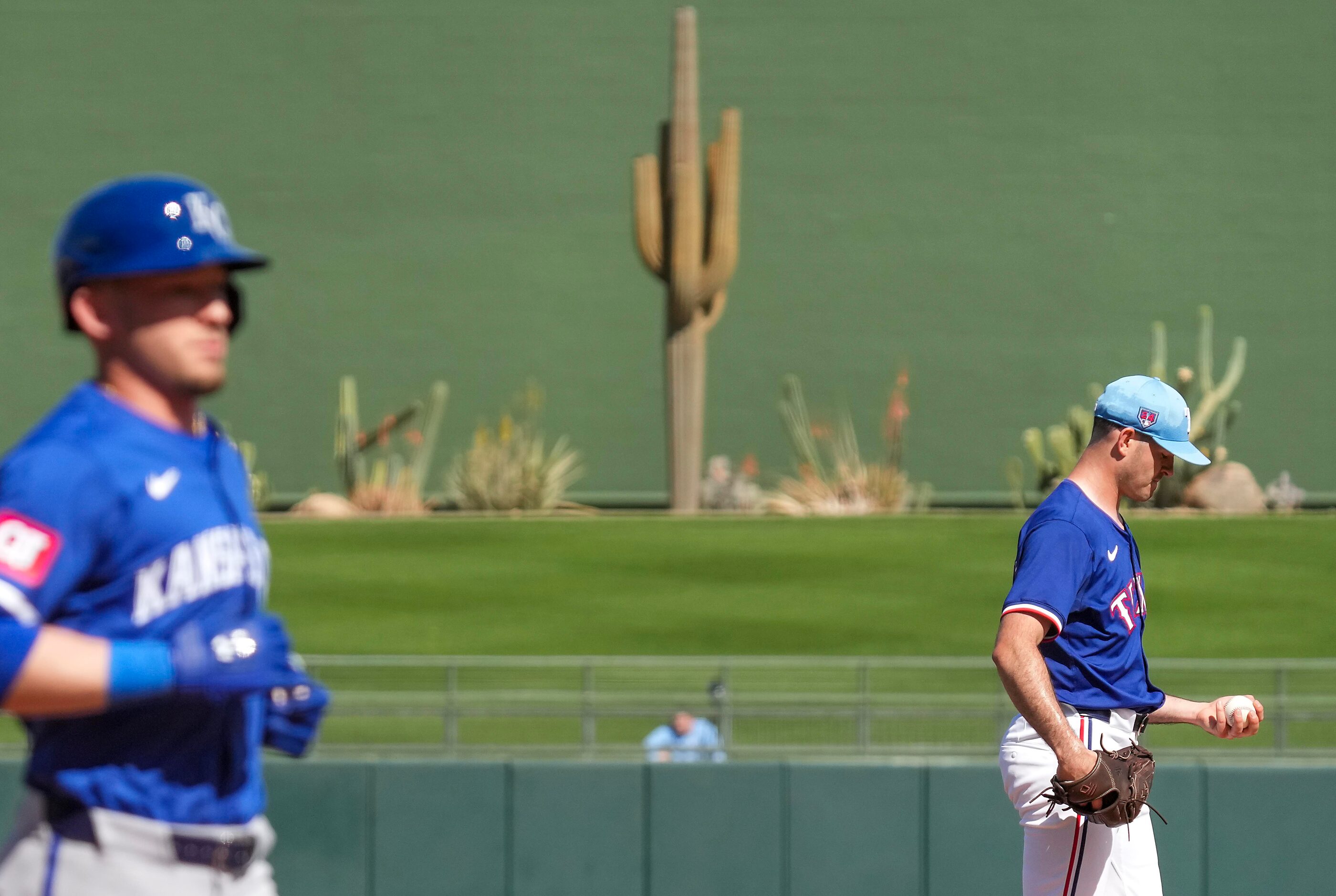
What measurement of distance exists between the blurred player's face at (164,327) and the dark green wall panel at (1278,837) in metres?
6.59

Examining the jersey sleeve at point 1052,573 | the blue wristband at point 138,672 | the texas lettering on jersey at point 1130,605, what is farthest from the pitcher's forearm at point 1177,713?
the blue wristband at point 138,672

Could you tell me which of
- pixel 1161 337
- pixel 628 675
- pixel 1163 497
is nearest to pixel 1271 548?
pixel 1163 497

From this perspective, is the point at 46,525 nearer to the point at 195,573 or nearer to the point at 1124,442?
the point at 195,573

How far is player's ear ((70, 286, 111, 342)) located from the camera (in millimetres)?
2557

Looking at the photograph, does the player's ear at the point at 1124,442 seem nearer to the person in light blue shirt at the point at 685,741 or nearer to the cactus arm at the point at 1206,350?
the person in light blue shirt at the point at 685,741

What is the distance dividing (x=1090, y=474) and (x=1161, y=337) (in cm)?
1243

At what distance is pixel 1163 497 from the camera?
1449 centimetres

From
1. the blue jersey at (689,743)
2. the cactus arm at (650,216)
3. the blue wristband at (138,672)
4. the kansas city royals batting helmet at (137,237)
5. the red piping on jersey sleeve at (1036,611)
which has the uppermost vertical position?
the cactus arm at (650,216)

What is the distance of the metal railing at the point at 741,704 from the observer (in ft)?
28.7

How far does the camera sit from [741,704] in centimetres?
946

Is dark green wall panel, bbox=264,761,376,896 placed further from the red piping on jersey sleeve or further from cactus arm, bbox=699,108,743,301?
cactus arm, bbox=699,108,743,301

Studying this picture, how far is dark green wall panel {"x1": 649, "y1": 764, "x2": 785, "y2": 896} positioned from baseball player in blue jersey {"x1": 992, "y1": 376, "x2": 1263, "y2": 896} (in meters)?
3.60

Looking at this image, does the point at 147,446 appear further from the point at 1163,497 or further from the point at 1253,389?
the point at 1253,389

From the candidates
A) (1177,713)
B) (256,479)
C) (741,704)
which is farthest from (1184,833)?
(256,479)
